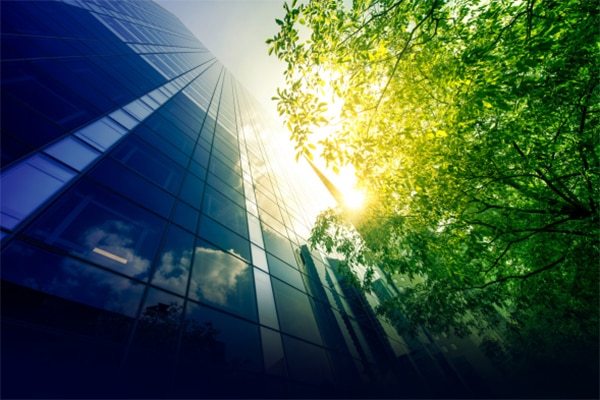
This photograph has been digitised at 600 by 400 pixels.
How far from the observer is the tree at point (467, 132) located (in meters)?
4.29

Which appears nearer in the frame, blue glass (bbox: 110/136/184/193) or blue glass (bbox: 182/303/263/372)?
blue glass (bbox: 182/303/263/372)

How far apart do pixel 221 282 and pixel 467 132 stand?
7044 millimetres

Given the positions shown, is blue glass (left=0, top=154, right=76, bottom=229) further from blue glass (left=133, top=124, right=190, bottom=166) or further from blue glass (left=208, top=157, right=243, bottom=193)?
blue glass (left=208, top=157, right=243, bottom=193)

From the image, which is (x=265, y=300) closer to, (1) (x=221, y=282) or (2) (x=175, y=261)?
(1) (x=221, y=282)

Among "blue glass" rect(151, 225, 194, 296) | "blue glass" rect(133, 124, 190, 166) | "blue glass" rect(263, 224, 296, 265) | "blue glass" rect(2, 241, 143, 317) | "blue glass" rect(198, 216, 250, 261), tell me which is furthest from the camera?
"blue glass" rect(263, 224, 296, 265)

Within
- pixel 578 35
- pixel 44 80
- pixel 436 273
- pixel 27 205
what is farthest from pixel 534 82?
pixel 44 80

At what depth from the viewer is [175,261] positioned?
506 centimetres

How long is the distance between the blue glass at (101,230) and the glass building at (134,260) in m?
0.02

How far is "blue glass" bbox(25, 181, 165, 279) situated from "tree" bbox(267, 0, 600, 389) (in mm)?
3925

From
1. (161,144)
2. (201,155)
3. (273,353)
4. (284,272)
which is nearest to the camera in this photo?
(273,353)

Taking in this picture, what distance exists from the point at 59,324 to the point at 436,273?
→ 850 centimetres

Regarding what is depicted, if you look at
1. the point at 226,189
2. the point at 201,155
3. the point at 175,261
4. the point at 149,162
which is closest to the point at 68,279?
the point at 175,261

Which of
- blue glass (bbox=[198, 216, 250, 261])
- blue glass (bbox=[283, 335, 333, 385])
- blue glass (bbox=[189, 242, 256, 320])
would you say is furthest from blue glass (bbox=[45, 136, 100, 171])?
blue glass (bbox=[283, 335, 333, 385])

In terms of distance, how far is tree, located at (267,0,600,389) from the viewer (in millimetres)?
4285
